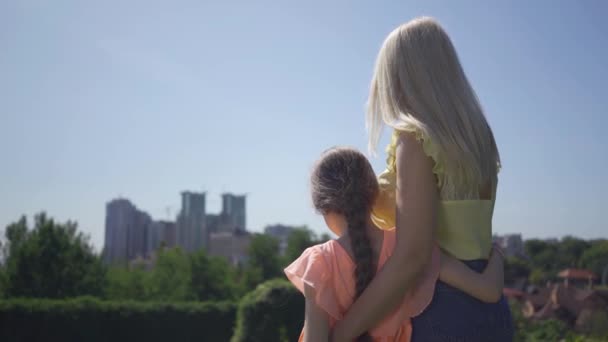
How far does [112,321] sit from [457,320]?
69.0 feet

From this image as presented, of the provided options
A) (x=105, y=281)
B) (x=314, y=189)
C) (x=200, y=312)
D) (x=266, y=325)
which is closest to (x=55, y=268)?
(x=105, y=281)

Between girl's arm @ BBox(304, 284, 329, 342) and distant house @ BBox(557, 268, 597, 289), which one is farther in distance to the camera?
distant house @ BBox(557, 268, 597, 289)

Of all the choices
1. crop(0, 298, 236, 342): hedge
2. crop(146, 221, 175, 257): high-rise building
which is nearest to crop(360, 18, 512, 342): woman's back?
crop(0, 298, 236, 342): hedge

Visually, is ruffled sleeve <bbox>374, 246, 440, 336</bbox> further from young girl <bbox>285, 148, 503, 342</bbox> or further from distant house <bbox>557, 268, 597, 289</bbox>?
distant house <bbox>557, 268, 597, 289</bbox>

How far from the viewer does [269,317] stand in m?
12.1

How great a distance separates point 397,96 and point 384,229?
470 millimetres

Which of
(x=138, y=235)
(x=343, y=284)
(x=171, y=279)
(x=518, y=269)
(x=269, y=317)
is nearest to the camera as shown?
(x=343, y=284)

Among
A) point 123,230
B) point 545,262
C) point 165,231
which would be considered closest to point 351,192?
point 545,262

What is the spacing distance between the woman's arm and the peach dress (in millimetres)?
32

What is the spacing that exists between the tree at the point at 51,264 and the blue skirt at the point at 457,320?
3219 cm

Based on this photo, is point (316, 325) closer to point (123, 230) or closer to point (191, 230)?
point (123, 230)

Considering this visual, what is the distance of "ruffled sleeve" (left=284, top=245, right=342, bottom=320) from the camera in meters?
1.85

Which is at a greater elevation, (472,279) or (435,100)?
(435,100)

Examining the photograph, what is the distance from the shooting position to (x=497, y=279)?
5.77ft
